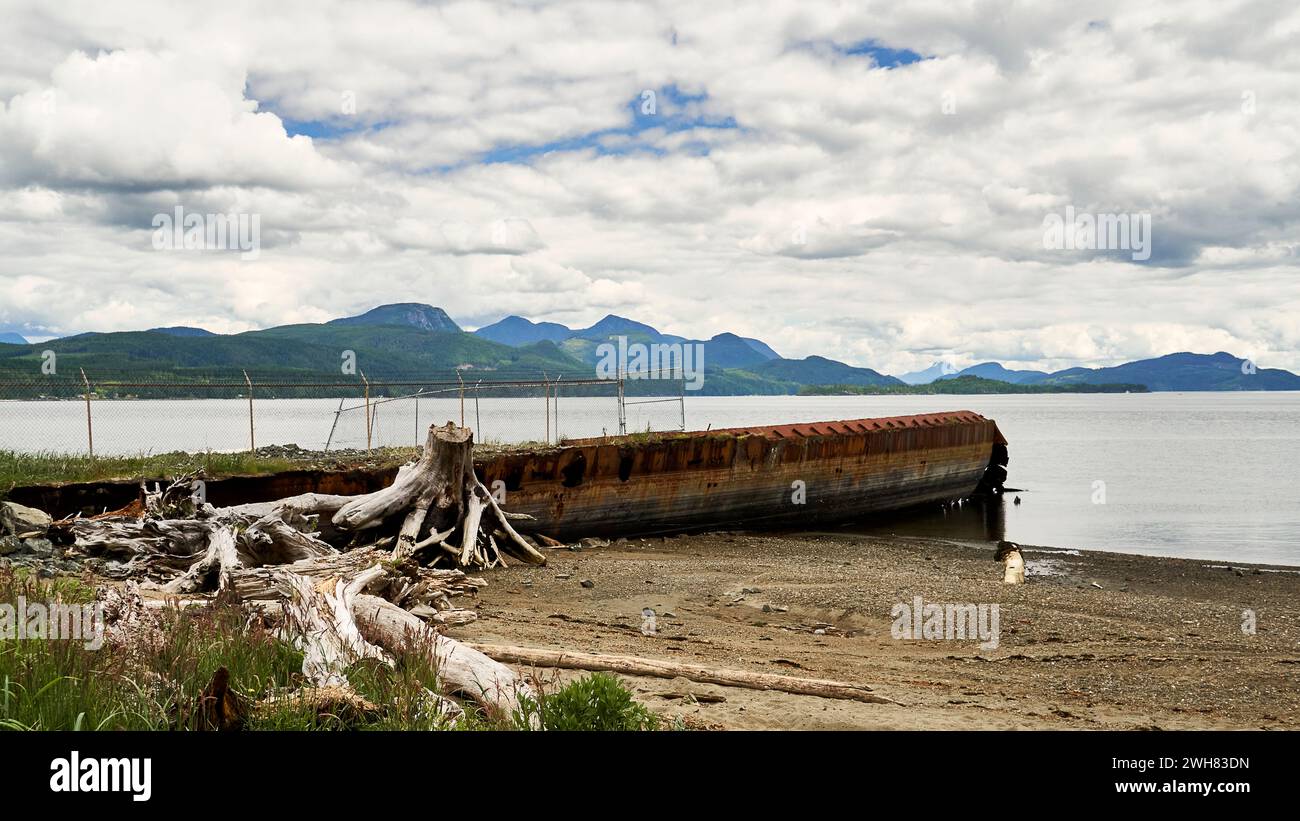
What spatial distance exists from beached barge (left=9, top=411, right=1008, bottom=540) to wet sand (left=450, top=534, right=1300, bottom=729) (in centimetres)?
141

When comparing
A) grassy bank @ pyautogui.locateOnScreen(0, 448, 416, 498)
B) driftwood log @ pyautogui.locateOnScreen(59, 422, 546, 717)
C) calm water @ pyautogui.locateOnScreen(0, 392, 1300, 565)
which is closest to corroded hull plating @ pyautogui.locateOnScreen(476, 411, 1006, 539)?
calm water @ pyautogui.locateOnScreen(0, 392, 1300, 565)

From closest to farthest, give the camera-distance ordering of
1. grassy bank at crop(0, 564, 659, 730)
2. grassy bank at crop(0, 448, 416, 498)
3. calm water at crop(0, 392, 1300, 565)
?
grassy bank at crop(0, 564, 659, 730) < grassy bank at crop(0, 448, 416, 498) < calm water at crop(0, 392, 1300, 565)

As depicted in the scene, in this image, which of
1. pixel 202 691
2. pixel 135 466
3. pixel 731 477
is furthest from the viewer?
pixel 731 477

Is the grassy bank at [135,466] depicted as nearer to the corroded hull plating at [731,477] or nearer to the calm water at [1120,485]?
the corroded hull plating at [731,477]

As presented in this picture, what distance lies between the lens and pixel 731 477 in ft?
75.7

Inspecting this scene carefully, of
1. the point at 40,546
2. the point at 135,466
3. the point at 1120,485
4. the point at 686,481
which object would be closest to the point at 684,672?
the point at 40,546

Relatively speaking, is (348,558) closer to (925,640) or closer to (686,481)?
(925,640)

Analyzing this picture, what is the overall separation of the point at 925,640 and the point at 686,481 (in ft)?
36.9

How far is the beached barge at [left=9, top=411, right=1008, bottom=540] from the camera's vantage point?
54.4 feet

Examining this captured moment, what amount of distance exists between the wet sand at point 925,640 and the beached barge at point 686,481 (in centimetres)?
141

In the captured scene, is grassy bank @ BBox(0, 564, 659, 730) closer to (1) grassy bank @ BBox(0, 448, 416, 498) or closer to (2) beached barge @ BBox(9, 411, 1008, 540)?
(1) grassy bank @ BBox(0, 448, 416, 498)

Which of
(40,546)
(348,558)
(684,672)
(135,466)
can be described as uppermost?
(135,466)
